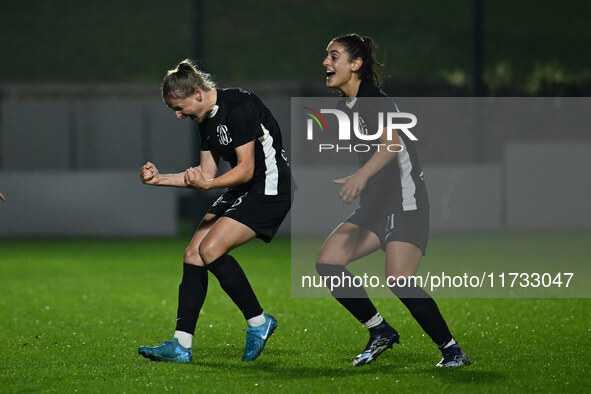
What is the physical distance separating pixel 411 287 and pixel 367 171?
0.74 meters

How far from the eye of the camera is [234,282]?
626 cm

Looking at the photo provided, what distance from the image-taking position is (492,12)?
166 ft

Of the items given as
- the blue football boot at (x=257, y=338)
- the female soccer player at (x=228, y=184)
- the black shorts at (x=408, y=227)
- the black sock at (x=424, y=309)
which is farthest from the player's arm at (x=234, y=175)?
the black sock at (x=424, y=309)

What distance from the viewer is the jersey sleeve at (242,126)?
237 inches

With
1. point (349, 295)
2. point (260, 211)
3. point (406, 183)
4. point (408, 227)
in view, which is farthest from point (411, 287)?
point (260, 211)

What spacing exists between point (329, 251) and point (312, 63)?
126ft

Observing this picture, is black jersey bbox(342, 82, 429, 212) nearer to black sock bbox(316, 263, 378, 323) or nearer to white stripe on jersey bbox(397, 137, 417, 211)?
white stripe on jersey bbox(397, 137, 417, 211)

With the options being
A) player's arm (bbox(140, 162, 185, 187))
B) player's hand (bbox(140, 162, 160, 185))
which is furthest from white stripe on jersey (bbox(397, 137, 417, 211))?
player's hand (bbox(140, 162, 160, 185))

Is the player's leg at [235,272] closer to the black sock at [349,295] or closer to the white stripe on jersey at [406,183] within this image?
the black sock at [349,295]

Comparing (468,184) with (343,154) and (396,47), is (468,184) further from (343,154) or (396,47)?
(396,47)

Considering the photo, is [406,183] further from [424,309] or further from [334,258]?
[424,309]

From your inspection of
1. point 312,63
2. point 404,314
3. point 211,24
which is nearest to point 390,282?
point 404,314

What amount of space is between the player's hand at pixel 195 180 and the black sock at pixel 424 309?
4.18 ft

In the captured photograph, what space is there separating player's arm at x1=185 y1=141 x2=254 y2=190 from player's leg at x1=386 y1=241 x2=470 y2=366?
0.96m
